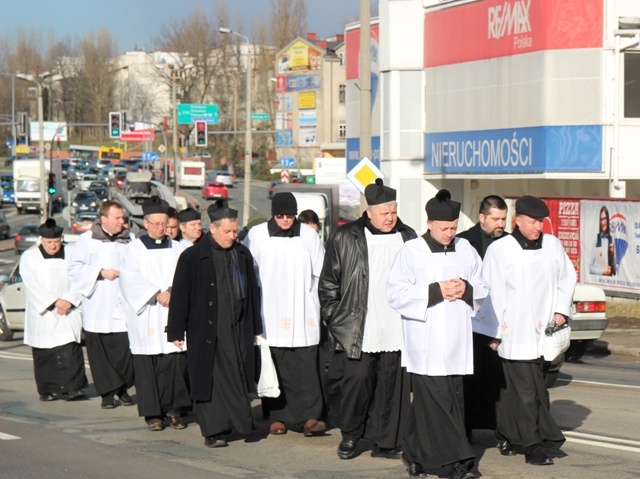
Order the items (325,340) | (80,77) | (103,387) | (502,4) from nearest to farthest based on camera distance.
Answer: (325,340) → (103,387) → (502,4) → (80,77)

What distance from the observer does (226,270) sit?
9609 millimetres

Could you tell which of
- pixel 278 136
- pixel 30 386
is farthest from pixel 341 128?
pixel 30 386

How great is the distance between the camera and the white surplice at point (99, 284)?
11.7 metres

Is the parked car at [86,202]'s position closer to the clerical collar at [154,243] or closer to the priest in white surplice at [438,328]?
the clerical collar at [154,243]

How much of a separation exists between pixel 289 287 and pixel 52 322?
3.38 metres

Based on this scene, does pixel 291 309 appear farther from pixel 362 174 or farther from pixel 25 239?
pixel 25 239

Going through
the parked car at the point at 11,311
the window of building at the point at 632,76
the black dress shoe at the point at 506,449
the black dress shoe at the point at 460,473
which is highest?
the window of building at the point at 632,76

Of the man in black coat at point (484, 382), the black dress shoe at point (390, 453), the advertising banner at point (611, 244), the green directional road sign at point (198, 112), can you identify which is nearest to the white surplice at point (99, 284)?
the black dress shoe at point (390, 453)

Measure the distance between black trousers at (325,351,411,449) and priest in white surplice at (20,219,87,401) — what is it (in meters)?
4.18

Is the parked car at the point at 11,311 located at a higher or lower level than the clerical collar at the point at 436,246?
lower

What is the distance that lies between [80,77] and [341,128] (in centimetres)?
5493

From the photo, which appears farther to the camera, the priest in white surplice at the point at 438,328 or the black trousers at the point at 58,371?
the black trousers at the point at 58,371

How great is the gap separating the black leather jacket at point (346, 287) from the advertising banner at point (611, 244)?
14114 millimetres

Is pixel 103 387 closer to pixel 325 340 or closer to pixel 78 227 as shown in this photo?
pixel 325 340
